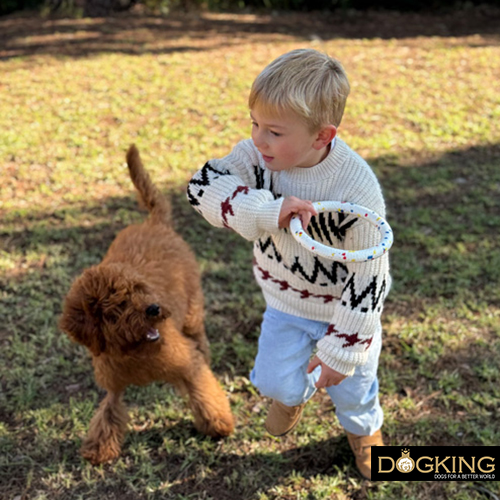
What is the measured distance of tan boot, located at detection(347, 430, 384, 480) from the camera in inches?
110

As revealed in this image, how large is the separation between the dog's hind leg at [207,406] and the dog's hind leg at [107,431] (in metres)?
0.37

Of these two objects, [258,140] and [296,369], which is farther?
[296,369]

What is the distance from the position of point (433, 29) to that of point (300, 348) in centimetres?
941

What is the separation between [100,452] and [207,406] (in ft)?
1.88

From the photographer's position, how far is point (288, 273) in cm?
237

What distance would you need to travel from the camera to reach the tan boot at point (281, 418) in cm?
276

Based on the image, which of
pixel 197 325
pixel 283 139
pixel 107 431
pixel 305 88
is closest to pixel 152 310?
pixel 107 431

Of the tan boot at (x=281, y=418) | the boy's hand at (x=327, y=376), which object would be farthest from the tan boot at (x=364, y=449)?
the boy's hand at (x=327, y=376)

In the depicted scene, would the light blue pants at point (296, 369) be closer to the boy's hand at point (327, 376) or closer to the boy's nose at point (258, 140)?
the boy's hand at point (327, 376)

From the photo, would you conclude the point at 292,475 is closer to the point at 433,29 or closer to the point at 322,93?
the point at 322,93

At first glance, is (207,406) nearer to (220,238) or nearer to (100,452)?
(100,452)

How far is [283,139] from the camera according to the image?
1.96 meters

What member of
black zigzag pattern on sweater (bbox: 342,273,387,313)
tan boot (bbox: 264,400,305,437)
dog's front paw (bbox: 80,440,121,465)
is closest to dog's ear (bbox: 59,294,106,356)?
dog's front paw (bbox: 80,440,121,465)

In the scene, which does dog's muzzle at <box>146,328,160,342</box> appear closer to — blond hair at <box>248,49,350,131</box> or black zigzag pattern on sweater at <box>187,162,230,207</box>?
black zigzag pattern on sweater at <box>187,162,230,207</box>
